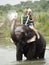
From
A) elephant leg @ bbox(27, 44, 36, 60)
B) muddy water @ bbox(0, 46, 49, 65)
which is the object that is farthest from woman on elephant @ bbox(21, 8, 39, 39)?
muddy water @ bbox(0, 46, 49, 65)

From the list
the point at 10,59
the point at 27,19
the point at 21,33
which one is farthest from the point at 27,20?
the point at 10,59

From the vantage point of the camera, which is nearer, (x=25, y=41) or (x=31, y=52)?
(x=25, y=41)

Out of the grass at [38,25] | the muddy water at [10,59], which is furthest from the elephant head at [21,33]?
the grass at [38,25]

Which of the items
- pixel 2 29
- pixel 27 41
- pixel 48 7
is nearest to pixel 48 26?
pixel 2 29

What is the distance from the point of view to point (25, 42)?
1356cm

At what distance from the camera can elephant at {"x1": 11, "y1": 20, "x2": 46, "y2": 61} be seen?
43.7 ft

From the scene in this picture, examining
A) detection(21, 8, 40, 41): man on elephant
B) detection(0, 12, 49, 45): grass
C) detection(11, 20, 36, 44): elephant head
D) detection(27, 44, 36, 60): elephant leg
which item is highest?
detection(21, 8, 40, 41): man on elephant

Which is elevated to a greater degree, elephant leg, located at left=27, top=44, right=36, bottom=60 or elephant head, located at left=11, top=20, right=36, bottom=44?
elephant head, located at left=11, top=20, right=36, bottom=44

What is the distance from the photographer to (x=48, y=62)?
510 inches

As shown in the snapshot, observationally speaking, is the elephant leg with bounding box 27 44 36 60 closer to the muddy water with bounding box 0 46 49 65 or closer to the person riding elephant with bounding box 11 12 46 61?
the person riding elephant with bounding box 11 12 46 61

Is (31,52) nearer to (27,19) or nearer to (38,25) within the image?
(27,19)

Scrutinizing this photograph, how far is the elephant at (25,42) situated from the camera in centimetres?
1332

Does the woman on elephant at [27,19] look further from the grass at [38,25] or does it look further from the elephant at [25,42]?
the grass at [38,25]

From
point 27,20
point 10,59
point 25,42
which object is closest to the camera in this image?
point 25,42
